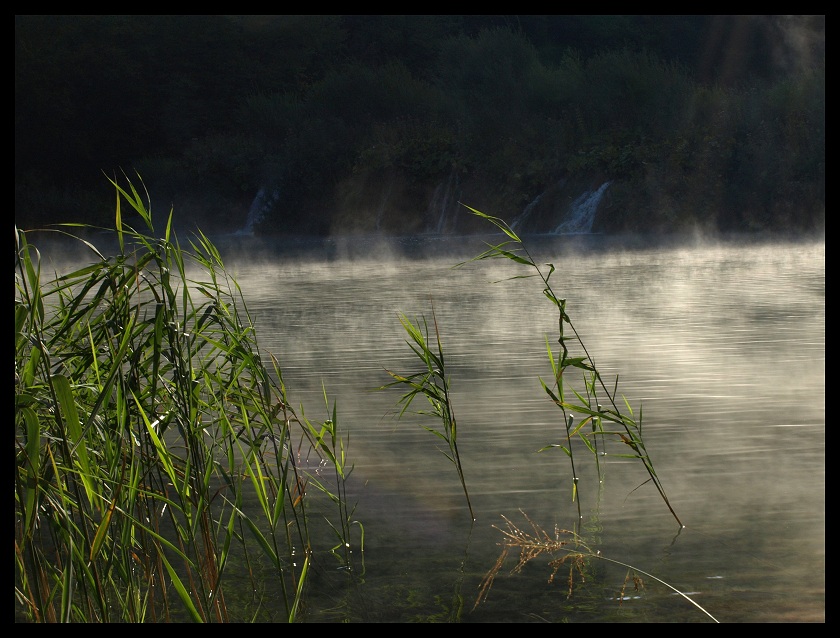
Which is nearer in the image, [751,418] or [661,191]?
[751,418]

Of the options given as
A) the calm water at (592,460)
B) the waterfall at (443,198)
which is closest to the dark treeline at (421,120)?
the waterfall at (443,198)

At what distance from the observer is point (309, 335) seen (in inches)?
318

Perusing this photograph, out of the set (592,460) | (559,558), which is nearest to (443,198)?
(592,460)

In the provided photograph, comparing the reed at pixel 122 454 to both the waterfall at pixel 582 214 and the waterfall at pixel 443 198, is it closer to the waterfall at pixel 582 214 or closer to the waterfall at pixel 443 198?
the waterfall at pixel 582 214

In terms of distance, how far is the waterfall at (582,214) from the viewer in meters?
22.0

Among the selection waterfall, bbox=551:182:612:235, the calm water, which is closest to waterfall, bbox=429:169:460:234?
waterfall, bbox=551:182:612:235

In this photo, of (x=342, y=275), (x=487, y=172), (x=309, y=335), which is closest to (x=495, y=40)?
(x=487, y=172)

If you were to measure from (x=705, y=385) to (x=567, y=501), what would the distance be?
2.16 meters

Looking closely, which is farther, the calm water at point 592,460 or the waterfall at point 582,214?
the waterfall at point 582,214

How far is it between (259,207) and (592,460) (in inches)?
939

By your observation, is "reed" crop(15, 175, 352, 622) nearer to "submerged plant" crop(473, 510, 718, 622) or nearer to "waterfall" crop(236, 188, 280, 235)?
"submerged plant" crop(473, 510, 718, 622)

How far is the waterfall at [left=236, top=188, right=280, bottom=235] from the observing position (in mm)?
27062

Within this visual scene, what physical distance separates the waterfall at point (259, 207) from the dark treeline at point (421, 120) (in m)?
0.17
